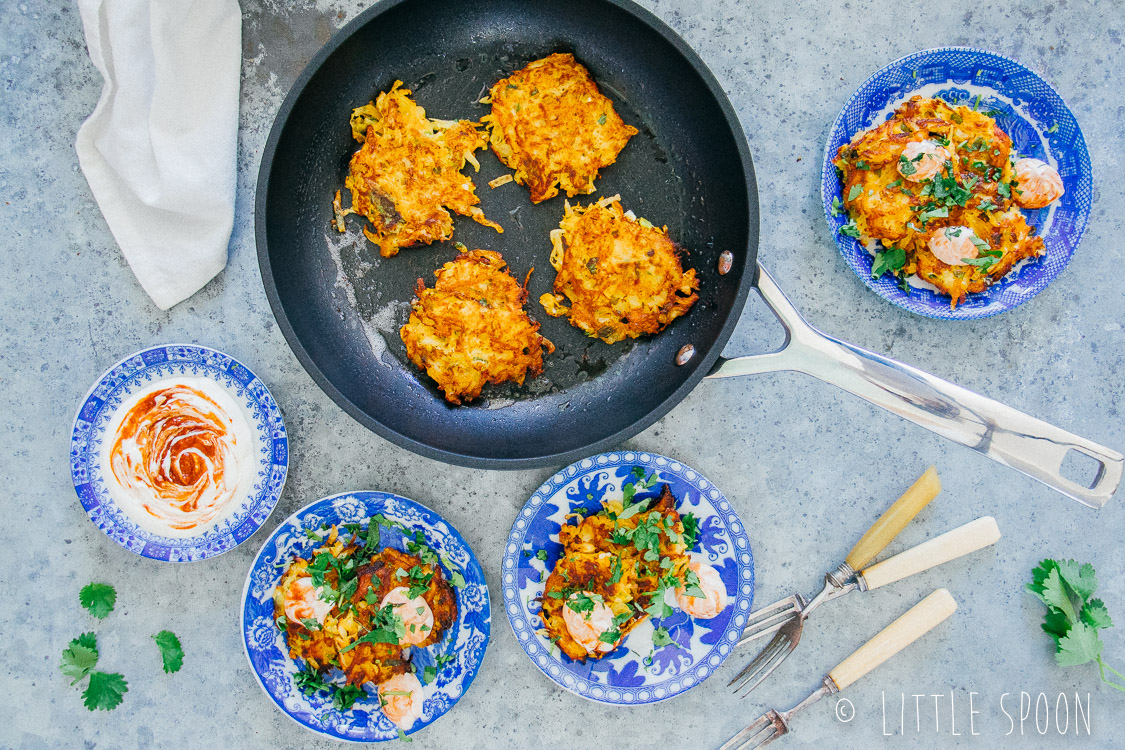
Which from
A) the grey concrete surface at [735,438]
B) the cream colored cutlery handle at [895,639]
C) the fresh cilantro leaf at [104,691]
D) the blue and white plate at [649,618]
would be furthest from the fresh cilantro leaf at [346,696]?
the cream colored cutlery handle at [895,639]

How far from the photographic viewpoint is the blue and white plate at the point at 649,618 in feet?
9.02

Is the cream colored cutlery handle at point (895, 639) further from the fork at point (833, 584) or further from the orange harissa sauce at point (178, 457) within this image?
the orange harissa sauce at point (178, 457)

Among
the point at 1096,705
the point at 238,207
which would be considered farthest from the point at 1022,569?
the point at 238,207

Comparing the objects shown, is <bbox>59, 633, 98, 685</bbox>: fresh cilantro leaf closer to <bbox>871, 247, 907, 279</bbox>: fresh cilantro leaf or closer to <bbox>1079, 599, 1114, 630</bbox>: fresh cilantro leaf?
<bbox>871, 247, 907, 279</bbox>: fresh cilantro leaf

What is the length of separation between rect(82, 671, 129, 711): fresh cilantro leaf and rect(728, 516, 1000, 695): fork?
251 centimetres

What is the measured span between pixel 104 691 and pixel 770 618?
8.79 ft

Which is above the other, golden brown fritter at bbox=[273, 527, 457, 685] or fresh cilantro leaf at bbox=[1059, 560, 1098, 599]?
fresh cilantro leaf at bbox=[1059, 560, 1098, 599]

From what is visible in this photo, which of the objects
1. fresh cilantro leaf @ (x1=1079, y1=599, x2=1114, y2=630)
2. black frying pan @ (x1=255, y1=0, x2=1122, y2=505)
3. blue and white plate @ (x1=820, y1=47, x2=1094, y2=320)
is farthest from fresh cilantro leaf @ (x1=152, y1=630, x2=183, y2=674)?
fresh cilantro leaf @ (x1=1079, y1=599, x2=1114, y2=630)

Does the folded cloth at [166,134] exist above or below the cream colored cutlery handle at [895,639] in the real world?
above

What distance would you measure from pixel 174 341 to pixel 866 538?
2829 millimetres

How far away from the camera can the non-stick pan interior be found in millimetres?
2633

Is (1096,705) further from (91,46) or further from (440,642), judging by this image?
(91,46)

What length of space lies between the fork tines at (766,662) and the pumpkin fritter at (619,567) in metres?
0.50

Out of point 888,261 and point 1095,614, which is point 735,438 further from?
point 1095,614
